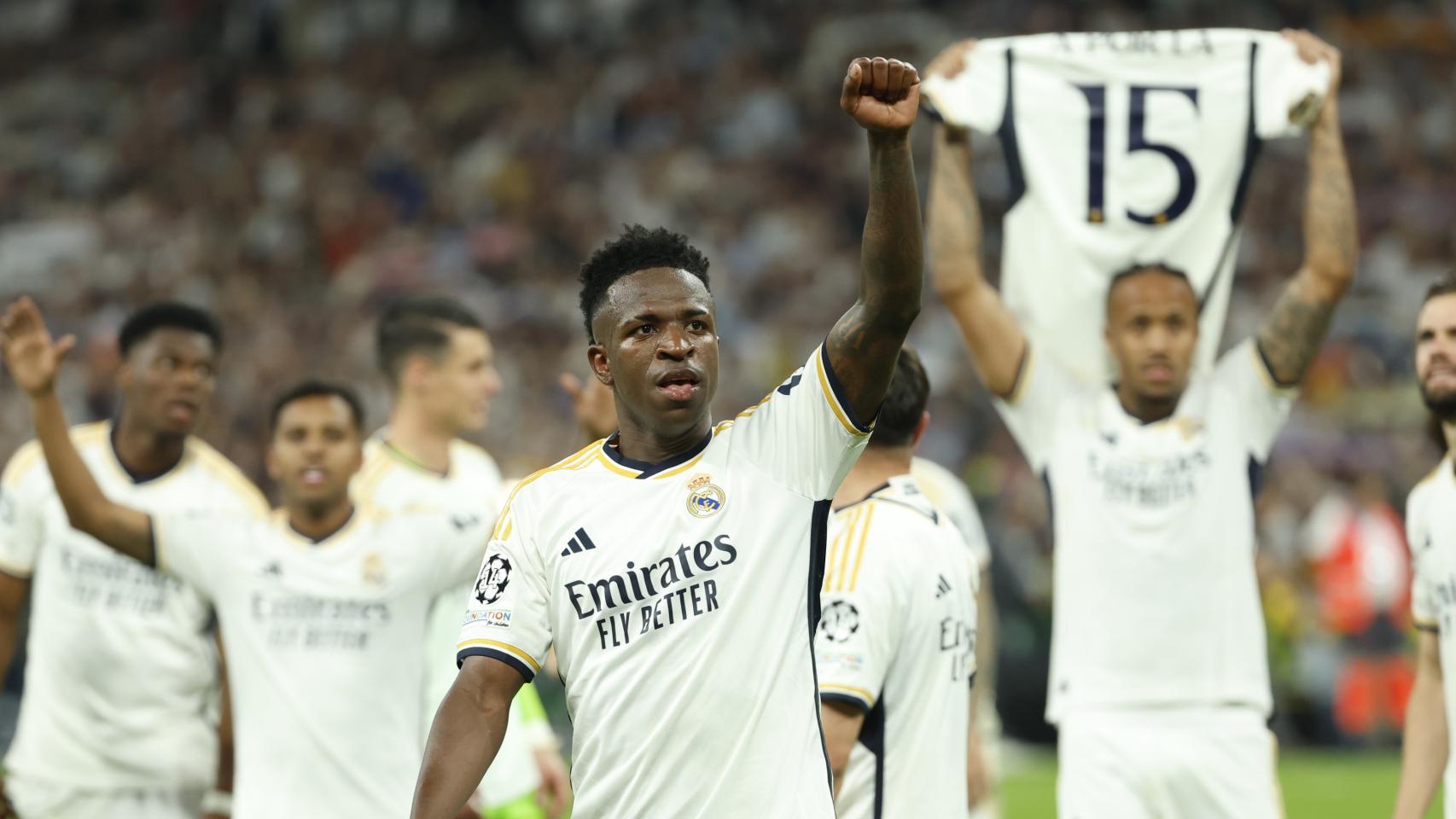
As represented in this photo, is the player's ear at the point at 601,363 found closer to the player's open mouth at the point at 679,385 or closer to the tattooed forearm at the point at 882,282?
the player's open mouth at the point at 679,385

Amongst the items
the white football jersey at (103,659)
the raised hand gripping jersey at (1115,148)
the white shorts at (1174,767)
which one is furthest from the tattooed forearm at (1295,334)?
the white football jersey at (103,659)

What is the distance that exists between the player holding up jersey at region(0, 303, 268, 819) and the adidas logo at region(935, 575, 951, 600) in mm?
3114

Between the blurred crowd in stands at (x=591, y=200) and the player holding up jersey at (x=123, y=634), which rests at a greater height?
the blurred crowd in stands at (x=591, y=200)

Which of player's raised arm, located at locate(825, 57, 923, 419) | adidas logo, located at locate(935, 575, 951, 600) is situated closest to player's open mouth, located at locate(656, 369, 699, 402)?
player's raised arm, located at locate(825, 57, 923, 419)

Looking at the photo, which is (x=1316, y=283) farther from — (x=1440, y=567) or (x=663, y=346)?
(x=663, y=346)

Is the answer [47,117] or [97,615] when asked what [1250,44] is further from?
[47,117]

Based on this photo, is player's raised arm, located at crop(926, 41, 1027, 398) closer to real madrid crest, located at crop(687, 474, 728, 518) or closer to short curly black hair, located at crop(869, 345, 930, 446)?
short curly black hair, located at crop(869, 345, 930, 446)

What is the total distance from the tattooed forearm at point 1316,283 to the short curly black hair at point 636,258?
317 centimetres

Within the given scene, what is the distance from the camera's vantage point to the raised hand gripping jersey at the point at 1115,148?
7.47m

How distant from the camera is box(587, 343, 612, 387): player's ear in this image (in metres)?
4.53

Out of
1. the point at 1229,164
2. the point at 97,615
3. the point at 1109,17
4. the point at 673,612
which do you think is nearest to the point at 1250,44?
the point at 1229,164

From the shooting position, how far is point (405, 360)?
8062 millimetres

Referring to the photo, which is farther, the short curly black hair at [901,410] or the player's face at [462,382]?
the player's face at [462,382]

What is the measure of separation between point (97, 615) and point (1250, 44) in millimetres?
4965
